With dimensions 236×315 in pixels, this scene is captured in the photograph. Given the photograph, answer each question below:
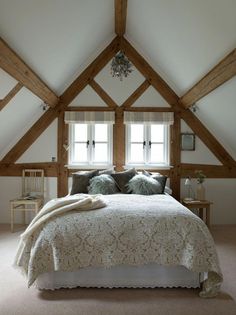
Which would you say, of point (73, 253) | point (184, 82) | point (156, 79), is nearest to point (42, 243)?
point (73, 253)

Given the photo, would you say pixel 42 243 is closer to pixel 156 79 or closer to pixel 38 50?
pixel 38 50

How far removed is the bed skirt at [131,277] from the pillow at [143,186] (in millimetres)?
1626

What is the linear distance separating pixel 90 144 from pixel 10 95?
77.5 inches

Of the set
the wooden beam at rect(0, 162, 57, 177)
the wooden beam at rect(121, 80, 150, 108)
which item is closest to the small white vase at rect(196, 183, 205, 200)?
the wooden beam at rect(121, 80, 150, 108)

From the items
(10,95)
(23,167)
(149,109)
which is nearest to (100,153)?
(149,109)

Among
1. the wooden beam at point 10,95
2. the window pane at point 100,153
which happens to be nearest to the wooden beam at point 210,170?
the window pane at point 100,153

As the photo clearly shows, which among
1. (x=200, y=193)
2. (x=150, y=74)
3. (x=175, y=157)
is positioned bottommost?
(x=200, y=193)

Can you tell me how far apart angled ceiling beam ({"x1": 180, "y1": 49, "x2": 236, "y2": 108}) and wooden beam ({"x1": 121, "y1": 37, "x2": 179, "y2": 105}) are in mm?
500

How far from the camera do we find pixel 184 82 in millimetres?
4707

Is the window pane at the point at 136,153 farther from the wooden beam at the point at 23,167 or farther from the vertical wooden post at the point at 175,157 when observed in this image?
the wooden beam at the point at 23,167

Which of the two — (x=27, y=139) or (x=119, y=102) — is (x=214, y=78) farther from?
(x=27, y=139)

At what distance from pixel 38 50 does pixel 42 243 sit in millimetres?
2306

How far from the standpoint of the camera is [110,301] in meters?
2.53

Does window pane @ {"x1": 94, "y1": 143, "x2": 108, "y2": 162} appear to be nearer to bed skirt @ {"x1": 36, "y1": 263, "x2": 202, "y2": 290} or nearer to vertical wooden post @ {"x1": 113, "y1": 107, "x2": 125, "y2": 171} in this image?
vertical wooden post @ {"x1": 113, "y1": 107, "x2": 125, "y2": 171}
